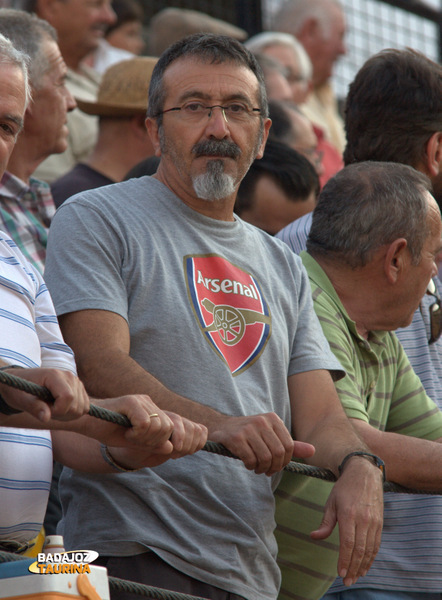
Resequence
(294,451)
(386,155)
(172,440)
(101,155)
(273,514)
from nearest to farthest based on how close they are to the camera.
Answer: (172,440) < (294,451) < (273,514) < (386,155) < (101,155)

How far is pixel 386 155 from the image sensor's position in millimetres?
4230

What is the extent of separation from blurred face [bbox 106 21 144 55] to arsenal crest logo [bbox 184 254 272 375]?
4693mm

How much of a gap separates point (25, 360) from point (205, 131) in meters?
1.09

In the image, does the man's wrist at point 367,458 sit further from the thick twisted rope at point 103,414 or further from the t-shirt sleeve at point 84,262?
the t-shirt sleeve at point 84,262

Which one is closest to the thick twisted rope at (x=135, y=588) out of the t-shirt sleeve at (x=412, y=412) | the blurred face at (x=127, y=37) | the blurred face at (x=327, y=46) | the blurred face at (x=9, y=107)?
the blurred face at (x=9, y=107)

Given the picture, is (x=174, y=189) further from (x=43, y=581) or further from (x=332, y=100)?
(x=332, y=100)

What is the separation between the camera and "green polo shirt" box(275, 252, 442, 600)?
304cm

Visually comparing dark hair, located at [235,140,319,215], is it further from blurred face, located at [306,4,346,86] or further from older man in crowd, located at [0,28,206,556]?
blurred face, located at [306,4,346,86]

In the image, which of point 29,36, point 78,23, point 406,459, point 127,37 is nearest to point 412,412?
point 406,459

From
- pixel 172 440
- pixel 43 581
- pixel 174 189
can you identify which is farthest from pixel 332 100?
pixel 43 581

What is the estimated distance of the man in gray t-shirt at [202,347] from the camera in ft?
8.50

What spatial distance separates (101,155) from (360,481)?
2.58 metres

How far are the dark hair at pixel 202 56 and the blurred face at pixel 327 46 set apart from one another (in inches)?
188

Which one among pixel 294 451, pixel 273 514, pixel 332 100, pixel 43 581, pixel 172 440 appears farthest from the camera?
pixel 332 100
